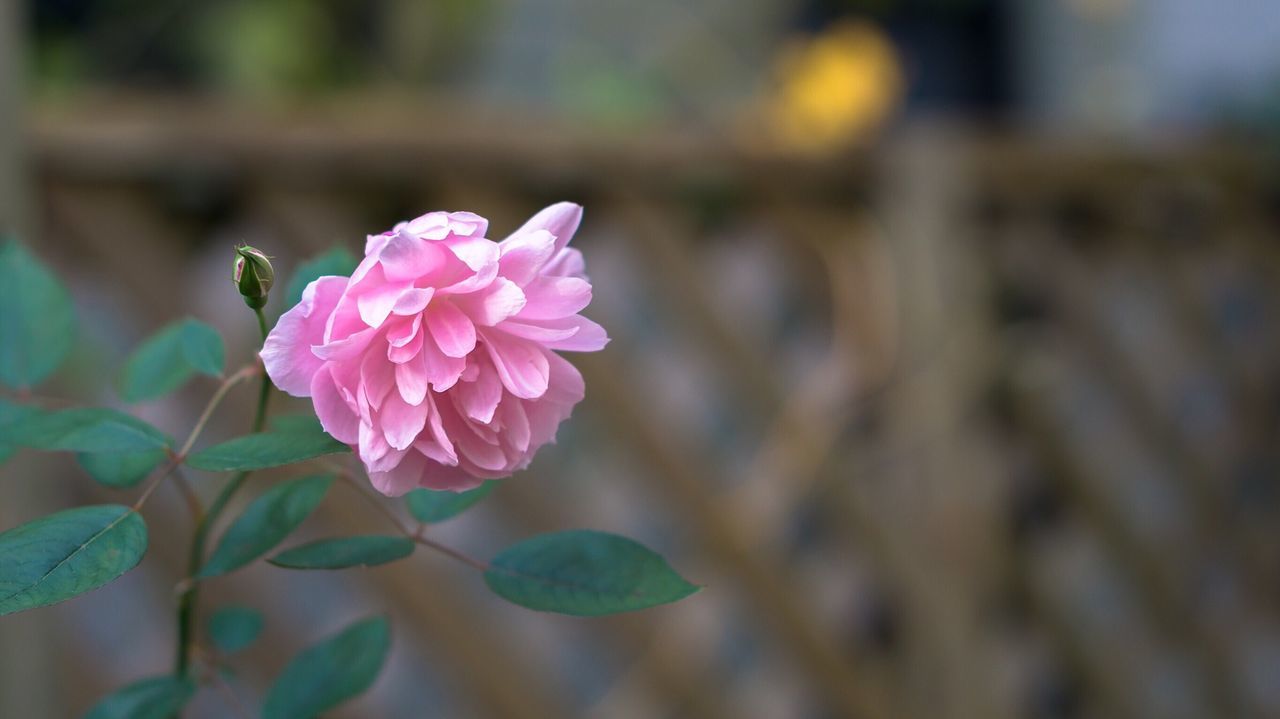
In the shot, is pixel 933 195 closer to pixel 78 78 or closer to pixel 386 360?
pixel 386 360

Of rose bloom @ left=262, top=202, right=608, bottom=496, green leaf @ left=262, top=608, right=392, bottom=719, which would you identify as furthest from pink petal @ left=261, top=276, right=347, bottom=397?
green leaf @ left=262, top=608, right=392, bottom=719

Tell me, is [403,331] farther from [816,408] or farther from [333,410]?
[816,408]

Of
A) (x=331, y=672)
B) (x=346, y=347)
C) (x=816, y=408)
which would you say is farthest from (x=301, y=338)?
(x=816, y=408)

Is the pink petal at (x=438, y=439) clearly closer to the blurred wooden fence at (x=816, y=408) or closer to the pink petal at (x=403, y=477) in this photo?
the pink petal at (x=403, y=477)

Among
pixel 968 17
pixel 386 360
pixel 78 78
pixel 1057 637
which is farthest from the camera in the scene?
pixel 968 17

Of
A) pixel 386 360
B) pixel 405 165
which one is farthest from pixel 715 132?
pixel 386 360

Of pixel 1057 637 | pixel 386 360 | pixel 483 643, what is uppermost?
pixel 386 360

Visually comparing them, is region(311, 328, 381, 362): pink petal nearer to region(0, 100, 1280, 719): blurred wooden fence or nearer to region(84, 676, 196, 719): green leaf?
region(84, 676, 196, 719): green leaf
